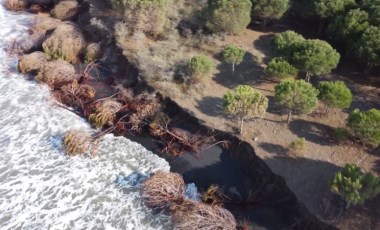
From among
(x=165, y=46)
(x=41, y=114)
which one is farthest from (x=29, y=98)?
(x=165, y=46)

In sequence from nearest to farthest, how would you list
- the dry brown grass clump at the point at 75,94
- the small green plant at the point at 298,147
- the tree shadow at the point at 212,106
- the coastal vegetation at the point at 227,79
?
the coastal vegetation at the point at 227,79 → the small green plant at the point at 298,147 → the tree shadow at the point at 212,106 → the dry brown grass clump at the point at 75,94

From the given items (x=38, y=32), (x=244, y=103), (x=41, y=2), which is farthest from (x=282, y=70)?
(x=41, y=2)

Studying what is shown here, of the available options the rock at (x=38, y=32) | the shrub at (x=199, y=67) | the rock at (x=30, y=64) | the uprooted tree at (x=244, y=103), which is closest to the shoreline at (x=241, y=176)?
the uprooted tree at (x=244, y=103)

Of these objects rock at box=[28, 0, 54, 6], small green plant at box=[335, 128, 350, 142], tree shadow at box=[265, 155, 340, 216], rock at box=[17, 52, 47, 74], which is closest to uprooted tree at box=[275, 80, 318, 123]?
small green plant at box=[335, 128, 350, 142]

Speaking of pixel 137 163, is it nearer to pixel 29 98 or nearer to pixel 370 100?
pixel 29 98

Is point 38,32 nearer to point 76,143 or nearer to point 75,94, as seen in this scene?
point 75,94

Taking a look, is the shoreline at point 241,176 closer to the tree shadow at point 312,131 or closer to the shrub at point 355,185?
the shrub at point 355,185

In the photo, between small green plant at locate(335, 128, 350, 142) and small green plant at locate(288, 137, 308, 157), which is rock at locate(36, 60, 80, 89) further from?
small green plant at locate(335, 128, 350, 142)
